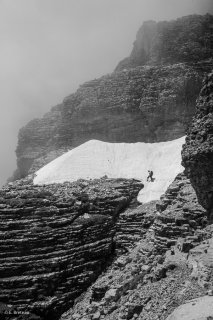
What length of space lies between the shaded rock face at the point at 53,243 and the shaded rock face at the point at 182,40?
2779 centimetres

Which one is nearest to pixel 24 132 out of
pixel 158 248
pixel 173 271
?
pixel 158 248

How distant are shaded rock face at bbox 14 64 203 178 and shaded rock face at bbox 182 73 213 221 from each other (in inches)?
1062

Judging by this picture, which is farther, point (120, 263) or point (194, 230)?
point (120, 263)

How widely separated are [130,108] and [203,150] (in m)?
32.9

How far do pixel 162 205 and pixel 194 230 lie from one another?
24.5 feet

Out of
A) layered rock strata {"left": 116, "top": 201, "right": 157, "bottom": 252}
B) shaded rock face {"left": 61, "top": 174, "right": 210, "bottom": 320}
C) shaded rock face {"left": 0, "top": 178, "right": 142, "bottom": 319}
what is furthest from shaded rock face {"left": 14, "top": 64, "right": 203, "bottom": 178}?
layered rock strata {"left": 116, "top": 201, "right": 157, "bottom": 252}

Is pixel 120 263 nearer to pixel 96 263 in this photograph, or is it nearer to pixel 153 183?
pixel 96 263

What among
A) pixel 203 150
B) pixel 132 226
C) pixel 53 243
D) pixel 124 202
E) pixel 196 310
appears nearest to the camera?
pixel 196 310

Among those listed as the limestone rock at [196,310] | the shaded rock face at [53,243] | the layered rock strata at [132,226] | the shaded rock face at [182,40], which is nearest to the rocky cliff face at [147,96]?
the shaded rock face at [182,40]

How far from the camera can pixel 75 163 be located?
5622 centimetres

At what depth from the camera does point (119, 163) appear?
2210 inches

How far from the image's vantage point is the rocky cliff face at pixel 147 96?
5862 centimetres

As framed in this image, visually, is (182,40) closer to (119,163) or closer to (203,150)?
(119,163)

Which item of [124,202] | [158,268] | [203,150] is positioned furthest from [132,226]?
[158,268]
